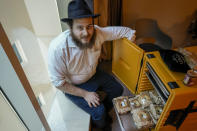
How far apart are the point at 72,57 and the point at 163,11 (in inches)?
65.8

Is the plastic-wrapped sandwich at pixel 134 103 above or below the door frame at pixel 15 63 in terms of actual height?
below

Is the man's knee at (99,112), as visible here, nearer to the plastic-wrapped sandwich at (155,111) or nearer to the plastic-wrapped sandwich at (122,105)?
the plastic-wrapped sandwich at (122,105)

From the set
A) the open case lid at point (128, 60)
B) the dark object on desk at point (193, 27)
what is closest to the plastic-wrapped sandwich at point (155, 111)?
the open case lid at point (128, 60)

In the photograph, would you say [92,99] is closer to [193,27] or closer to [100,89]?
[100,89]

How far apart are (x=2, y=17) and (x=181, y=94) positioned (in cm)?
96

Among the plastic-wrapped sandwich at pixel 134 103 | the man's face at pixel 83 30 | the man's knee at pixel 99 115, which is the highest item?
the man's face at pixel 83 30

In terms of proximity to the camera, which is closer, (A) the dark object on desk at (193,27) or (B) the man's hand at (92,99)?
(B) the man's hand at (92,99)

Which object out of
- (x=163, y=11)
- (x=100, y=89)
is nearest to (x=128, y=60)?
(x=100, y=89)

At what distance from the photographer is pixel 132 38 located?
3.99 ft

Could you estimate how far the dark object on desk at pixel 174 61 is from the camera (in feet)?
2.32

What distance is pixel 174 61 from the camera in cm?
72

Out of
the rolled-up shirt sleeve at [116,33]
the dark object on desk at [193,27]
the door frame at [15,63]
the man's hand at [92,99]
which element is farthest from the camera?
the dark object on desk at [193,27]

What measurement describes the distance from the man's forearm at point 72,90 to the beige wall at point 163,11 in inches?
52.3

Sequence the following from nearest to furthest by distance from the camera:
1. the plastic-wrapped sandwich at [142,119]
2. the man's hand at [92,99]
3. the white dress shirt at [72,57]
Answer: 1. the plastic-wrapped sandwich at [142,119]
2. the white dress shirt at [72,57]
3. the man's hand at [92,99]
